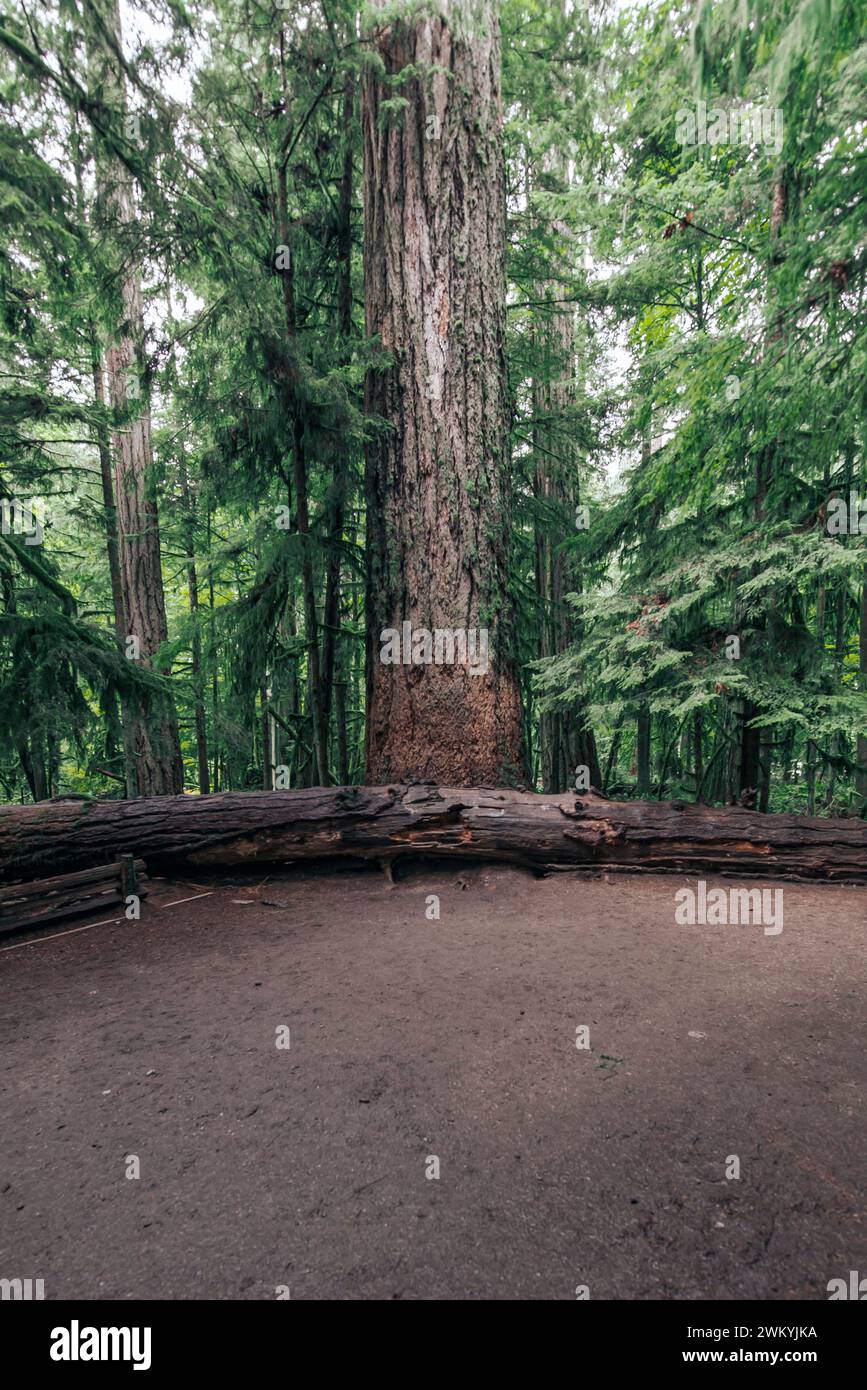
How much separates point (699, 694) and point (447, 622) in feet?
7.91

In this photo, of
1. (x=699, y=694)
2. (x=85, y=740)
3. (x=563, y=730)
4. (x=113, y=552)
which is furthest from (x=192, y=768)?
(x=699, y=694)

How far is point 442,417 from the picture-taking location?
6246 millimetres

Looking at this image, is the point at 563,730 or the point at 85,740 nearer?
the point at 85,740

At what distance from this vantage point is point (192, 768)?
71.1 ft

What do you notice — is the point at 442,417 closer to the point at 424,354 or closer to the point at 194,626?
the point at 424,354

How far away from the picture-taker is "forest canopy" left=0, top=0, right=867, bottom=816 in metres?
4.22

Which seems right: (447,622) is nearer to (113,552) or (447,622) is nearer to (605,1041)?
(605,1041)

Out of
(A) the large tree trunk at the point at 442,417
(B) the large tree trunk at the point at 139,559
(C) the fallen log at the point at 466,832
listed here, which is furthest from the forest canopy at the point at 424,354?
(B) the large tree trunk at the point at 139,559

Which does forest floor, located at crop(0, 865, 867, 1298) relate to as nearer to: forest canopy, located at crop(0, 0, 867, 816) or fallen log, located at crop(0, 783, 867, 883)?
fallen log, located at crop(0, 783, 867, 883)

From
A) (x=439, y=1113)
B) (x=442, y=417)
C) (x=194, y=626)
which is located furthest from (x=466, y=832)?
(x=442, y=417)

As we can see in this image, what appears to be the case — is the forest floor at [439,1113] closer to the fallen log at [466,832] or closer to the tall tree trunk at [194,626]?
the fallen log at [466,832]

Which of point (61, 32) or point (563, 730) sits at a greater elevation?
point (61, 32)

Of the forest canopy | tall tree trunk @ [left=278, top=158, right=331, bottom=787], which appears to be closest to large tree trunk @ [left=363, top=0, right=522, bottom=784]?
the forest canopy

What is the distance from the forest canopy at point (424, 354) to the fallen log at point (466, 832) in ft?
2.14
